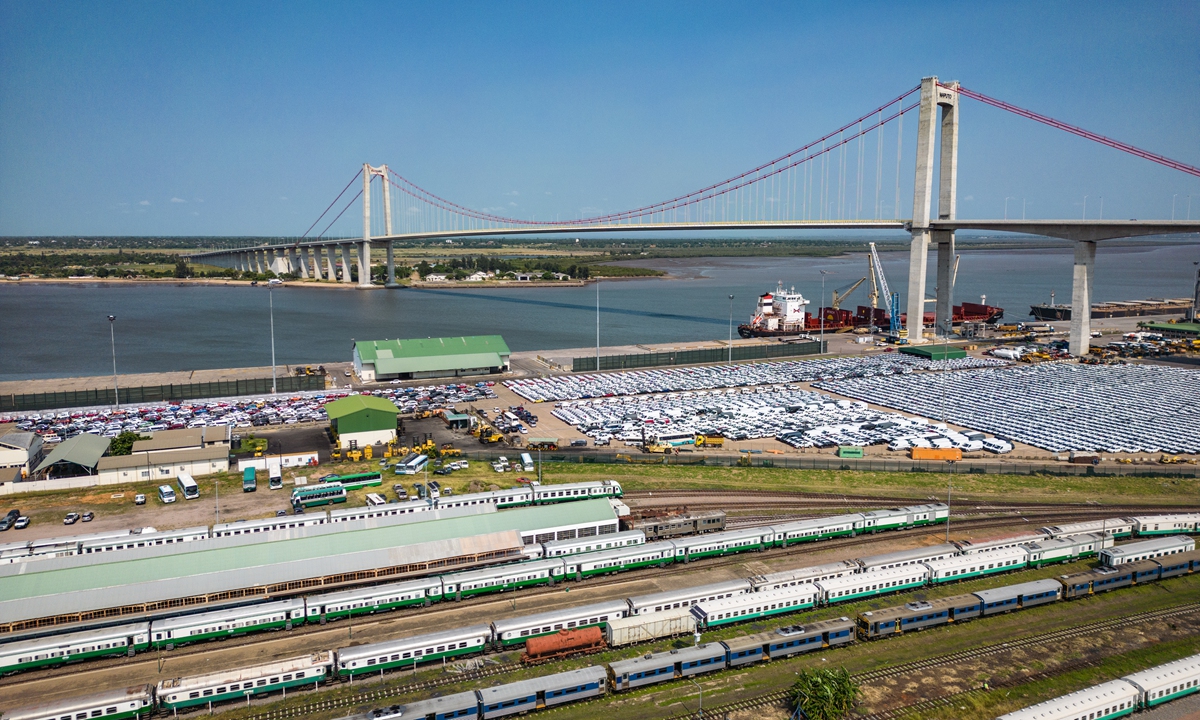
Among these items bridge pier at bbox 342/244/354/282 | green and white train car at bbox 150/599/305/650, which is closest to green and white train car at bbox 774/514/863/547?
green and white train car at bbox 150/599/305/650

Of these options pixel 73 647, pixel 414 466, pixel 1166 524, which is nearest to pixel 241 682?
pixel 73 647

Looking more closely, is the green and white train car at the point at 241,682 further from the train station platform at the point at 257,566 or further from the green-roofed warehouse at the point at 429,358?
the green-roofed warehouse at the point at 429,358

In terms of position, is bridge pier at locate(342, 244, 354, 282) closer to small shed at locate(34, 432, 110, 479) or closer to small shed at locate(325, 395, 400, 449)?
small shed at locate(325, 395, 400, 449)

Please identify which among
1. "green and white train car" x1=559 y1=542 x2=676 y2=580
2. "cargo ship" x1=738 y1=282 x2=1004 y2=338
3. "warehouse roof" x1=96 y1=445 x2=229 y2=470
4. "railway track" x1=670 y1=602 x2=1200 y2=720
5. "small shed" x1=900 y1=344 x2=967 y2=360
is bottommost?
"railway track" x1=670 y1=602 x2=1200 y2=720

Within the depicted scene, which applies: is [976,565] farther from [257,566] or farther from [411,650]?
[257,566]

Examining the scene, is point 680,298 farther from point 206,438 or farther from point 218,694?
point 218,694

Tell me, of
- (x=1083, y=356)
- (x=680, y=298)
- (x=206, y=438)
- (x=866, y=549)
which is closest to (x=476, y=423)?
(x=206, y=438)
